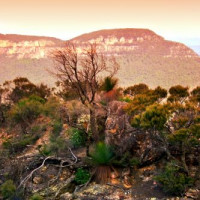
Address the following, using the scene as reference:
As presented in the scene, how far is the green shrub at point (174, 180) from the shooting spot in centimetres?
908

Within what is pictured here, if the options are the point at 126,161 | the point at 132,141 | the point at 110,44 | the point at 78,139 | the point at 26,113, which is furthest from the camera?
the point at 110,44

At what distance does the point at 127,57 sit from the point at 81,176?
6966 cm

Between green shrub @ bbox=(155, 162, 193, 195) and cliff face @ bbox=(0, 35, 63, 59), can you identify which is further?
cliff face @ bbox=(0, 35, 63, 59)

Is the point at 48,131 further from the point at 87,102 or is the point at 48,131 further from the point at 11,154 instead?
the point at 87,102

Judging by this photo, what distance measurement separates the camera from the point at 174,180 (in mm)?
9141

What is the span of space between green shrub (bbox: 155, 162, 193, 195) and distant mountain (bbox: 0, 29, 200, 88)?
4310cm

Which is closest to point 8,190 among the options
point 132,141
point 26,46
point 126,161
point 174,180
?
point 126,161

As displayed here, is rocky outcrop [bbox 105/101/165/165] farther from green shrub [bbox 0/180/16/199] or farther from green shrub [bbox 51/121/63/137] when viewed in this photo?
green shrub [bbox 0/180/16/199]

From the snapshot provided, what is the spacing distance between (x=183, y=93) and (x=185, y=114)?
4037mm

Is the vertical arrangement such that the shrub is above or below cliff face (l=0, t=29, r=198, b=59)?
below

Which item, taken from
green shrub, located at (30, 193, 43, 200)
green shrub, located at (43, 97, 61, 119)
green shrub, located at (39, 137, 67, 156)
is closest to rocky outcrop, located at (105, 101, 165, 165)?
green shrub, located at (39, 137, 67, 156)

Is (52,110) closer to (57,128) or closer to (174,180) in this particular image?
(57,128)

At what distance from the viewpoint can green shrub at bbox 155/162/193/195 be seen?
9.08 m

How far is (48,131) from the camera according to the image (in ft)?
52.3
